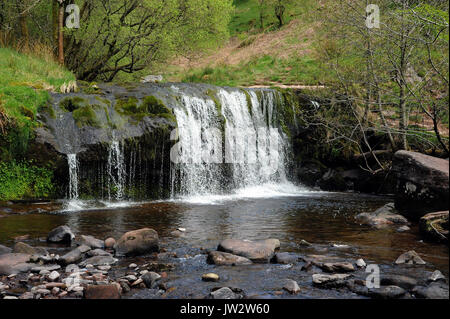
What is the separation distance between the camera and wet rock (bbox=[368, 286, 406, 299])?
15.1 ft

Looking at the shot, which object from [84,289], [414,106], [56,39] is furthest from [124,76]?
[84,289]

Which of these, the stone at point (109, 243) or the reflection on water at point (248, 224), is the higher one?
the stone at point (109, 243)

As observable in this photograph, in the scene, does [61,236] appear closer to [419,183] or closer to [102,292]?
[102,292]

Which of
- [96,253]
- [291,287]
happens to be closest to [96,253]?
[96,253]

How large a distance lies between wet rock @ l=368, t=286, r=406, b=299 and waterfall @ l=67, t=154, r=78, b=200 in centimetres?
888

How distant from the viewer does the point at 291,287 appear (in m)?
4.93

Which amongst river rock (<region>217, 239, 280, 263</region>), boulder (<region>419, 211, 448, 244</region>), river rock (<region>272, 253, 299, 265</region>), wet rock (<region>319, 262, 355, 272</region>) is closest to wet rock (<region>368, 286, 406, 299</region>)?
wet rock (<region>319, 262, 355, 272</region>)

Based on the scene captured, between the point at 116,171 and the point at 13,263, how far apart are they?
6639 mm

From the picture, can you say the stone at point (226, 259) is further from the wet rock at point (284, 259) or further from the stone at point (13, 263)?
the stone at point (13, 263)

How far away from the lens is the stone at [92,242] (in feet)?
22.3

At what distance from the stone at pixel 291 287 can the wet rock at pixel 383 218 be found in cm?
415

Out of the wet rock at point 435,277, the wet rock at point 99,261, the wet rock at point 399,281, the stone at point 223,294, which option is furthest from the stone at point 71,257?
the wet rock at point 435,277

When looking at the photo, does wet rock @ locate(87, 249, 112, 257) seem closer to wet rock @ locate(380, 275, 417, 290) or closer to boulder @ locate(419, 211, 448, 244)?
wet rock @ locate(380, 275, 417, 290)

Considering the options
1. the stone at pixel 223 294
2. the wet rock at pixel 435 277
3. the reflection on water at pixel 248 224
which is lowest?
the reflection on water at pixel 248 224
